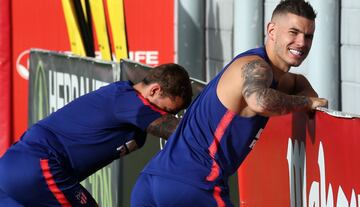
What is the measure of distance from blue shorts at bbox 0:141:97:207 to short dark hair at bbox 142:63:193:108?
2.77ft

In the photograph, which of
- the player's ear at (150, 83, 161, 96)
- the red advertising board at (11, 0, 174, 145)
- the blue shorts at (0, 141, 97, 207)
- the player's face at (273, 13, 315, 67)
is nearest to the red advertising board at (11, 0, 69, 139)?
the red advertising board at (11, 0, 174, 145)

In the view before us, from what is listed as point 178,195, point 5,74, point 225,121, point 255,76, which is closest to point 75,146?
point 178,195

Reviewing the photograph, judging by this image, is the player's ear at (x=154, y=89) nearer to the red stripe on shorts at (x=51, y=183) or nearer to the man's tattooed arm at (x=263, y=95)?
the red stripe on shorts at (x=51, y=183)

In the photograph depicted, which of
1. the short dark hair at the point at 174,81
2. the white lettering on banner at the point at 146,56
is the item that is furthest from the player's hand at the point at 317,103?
the white lettering on banner at the point at 146,56

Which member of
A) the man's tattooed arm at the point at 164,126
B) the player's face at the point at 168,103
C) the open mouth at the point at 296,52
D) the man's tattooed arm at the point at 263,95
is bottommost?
the man's tattooed arm at the point at 164,126

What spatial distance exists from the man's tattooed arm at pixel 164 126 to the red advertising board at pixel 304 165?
1.49ft

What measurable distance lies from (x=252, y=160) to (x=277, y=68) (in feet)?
3.07

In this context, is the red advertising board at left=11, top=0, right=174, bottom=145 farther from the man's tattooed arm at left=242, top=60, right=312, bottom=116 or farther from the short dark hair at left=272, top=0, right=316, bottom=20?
the man's tattooed arm at left=242, top=60, right=312, bottom=116

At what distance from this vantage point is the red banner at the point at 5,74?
12881 mm

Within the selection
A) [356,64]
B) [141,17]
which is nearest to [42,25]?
[141,17]

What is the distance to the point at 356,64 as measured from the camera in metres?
7.60

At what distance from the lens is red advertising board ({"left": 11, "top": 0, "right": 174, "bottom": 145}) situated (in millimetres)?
12766

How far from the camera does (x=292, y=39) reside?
5215mm

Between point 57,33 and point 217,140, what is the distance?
7.87 m
